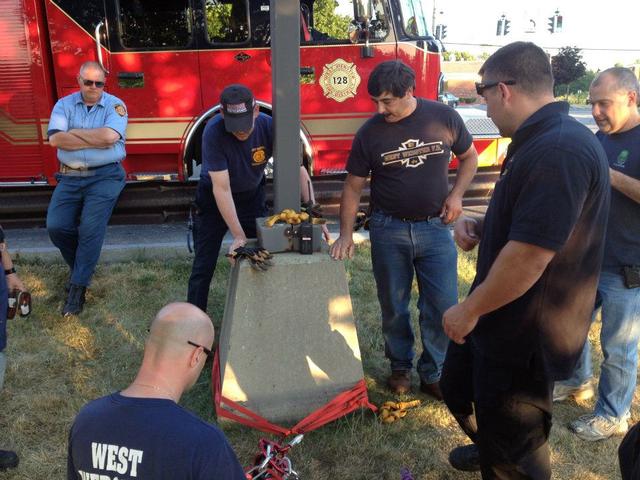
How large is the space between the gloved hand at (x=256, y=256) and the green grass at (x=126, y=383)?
917 millimetres

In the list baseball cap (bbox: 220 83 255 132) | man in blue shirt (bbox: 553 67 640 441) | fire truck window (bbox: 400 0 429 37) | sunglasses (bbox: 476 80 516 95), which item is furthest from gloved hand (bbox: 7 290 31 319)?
fire truck window (bbox: 400 0 429 37)

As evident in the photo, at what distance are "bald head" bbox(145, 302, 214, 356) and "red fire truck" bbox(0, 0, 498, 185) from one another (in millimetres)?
4837

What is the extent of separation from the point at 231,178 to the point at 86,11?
3.47 metres

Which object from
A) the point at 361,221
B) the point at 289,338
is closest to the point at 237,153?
the point at 361,221

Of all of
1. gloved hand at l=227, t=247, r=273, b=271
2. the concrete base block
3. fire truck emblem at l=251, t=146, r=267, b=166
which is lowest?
the concrete base block

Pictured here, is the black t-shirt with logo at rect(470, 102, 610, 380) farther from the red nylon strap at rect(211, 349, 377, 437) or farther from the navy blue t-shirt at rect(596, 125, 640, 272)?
the red nylon strap at rect(211, 349, 377, 437)

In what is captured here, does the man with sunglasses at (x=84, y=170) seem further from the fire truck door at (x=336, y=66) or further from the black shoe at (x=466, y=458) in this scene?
the black shoe at (x=466, y=458)

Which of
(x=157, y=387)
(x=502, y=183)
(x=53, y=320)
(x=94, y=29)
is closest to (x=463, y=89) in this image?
(x=94, y=29)

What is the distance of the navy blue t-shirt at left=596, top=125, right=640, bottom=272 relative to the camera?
2795 millimetres

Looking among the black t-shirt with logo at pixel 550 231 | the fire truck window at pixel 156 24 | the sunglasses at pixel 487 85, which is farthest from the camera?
the fire truck window at pixel 156 24

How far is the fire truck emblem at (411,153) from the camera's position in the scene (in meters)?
3.14

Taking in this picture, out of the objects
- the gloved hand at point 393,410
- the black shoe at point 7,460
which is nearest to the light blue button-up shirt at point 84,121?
the black shoe at point 7,460

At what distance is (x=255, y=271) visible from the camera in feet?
9.90

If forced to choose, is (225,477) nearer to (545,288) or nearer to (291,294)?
(545,288)
